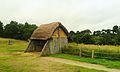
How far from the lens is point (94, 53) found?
77.0ft

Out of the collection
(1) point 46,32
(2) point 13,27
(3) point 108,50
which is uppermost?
(2) point 13,27

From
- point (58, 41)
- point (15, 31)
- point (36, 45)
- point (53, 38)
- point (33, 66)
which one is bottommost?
point (33, 66)

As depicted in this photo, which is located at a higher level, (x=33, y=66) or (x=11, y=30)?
(x=11, y=30)

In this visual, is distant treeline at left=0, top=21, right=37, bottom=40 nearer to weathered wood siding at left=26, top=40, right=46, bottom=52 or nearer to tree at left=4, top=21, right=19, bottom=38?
tree at left=4, top=21, right=19, bottom=38

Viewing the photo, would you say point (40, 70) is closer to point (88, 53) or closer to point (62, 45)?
point (88, 53)

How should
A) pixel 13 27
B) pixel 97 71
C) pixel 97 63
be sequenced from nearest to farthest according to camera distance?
pixel 97 71
pixel 97 63
pixel 13 27

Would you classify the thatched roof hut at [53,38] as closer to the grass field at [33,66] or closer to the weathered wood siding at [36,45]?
the weathered wood siding at [36,45]

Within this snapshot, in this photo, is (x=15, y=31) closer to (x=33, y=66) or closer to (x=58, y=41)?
(x=58, y=41)

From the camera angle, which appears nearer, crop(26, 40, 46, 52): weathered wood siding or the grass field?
the grass field

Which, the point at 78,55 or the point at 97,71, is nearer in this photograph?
the point at 97,71

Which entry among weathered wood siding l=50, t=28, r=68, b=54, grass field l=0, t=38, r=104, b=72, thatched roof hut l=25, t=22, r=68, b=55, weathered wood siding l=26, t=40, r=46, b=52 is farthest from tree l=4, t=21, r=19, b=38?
grass field l=0, t=38, r=104, b=72

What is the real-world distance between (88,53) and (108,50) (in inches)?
89.3

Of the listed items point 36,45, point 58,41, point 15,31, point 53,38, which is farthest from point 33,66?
point 15,31

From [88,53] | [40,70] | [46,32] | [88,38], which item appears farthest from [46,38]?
[88,38]
